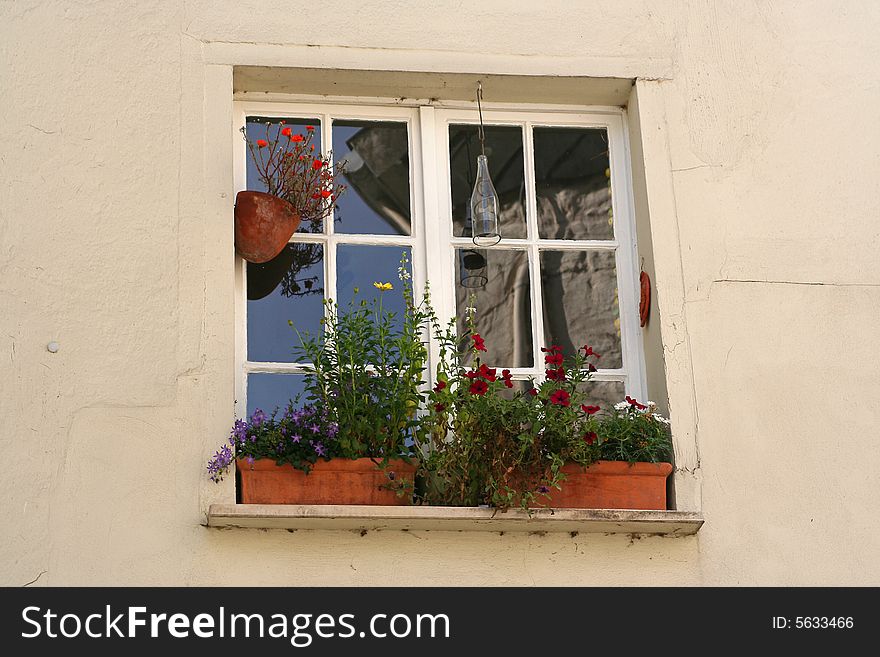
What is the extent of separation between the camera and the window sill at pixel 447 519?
4863 millimetres

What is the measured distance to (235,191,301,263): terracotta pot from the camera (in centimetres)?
537

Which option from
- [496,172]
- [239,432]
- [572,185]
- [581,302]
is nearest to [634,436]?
[581,302]

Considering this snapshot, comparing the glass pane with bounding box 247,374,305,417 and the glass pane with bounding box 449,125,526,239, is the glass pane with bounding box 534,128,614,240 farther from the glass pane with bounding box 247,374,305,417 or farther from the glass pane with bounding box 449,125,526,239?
the glass pane with bounding box 247,374,305,417

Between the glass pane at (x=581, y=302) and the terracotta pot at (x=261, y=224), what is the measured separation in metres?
1.07

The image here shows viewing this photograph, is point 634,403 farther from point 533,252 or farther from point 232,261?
point 232,261

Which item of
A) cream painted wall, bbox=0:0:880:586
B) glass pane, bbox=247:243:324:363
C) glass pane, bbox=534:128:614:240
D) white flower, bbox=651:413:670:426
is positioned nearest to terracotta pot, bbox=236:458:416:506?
cream painted wall, bbox=0:0:880:586

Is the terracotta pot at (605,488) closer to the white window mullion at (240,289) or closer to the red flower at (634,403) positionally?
the red flower at (634,403)

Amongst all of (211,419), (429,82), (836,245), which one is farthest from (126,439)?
(836,245)

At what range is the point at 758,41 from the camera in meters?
5.91

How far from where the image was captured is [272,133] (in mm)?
5762

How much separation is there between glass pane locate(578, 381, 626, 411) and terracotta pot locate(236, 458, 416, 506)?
3.10ft

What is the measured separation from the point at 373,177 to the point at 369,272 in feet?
1.38

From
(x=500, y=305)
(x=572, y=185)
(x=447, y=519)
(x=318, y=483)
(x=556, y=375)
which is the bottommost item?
(x=447, y=519)
